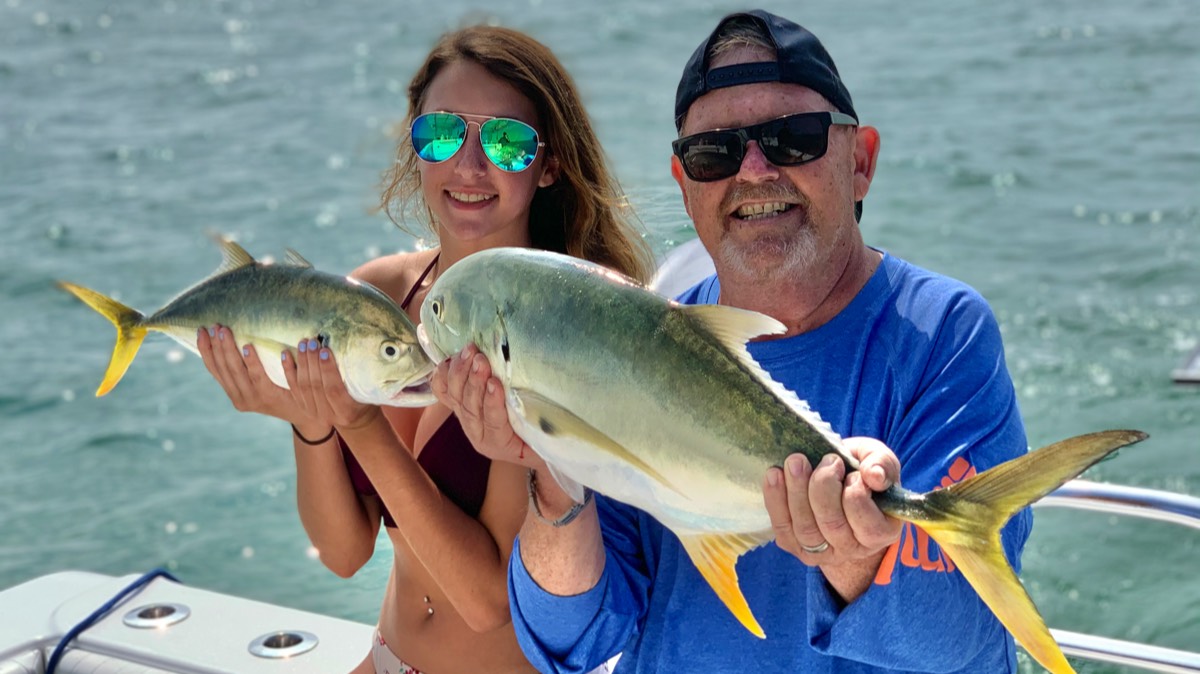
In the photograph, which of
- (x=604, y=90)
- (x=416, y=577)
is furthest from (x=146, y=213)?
(x=416, y=577)

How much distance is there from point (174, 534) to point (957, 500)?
728 cm

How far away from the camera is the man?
1.97 meters

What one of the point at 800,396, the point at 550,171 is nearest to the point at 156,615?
the point at 550,171

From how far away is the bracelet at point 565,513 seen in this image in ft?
7.09

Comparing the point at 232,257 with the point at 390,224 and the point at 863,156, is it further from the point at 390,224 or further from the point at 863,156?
the point at 390,224

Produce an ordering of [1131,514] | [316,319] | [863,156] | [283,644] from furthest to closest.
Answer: [283,644]
[1131,514]
[863,156]
[316,319]

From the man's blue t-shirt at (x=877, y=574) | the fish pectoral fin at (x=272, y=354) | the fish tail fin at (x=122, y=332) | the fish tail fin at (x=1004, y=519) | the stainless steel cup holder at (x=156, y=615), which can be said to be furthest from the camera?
the stainless steel cup holder at (x=156, y=615)

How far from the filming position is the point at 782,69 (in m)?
2.28

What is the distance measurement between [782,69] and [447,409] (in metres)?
1.03

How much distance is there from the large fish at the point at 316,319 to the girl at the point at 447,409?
37 mm

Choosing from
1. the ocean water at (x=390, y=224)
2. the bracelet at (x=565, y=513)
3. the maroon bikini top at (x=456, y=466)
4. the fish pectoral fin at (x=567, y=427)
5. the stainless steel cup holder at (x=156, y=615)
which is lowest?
the ocean water at (x=390, y=224)

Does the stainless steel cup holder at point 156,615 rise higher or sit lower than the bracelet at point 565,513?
lower

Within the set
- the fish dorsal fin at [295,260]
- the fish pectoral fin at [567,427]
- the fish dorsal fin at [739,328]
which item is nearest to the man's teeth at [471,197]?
the fish dorsal fin at [295,260]

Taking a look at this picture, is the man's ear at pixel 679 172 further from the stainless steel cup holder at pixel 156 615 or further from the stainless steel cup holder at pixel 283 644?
the stainless steel cup holder at pixel 156 615
